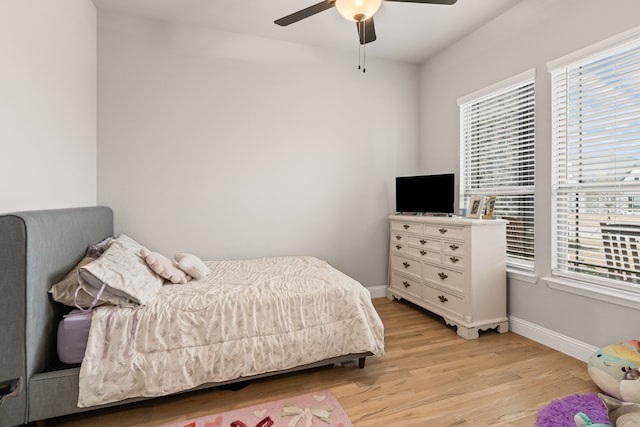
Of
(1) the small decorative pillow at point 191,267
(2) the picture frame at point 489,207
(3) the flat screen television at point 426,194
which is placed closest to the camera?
(1) the small decorative pillow at point 191,267

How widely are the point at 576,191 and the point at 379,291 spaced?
2.26 meters

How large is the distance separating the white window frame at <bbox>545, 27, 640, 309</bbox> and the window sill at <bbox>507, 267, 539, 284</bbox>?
14 cm

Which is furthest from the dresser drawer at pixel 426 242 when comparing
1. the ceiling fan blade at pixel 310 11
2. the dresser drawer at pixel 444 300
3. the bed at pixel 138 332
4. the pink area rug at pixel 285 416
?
the ceiling fan blade at pixel 310 11

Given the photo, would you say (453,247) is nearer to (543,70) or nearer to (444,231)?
(444,231)

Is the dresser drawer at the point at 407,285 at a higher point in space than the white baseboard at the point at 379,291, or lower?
higher

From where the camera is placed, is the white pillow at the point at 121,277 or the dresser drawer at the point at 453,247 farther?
the dresser drawer at the point at 453,247

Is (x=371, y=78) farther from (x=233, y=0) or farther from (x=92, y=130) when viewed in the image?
(x=92, y=130)

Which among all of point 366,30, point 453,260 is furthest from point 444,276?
point 366,30

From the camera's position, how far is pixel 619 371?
6.06 feet

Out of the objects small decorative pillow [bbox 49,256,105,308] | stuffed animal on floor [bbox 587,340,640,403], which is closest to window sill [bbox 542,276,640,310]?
stuffed animal on floor [bbox 587,340,640,403]

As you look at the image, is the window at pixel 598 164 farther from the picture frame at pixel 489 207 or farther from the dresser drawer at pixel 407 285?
the dresser drawer at pixel 407 285

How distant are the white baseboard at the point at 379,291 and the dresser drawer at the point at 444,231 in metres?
1.07

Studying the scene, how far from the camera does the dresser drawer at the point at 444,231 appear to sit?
2865 millimetres

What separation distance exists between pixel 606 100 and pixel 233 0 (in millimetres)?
3014
